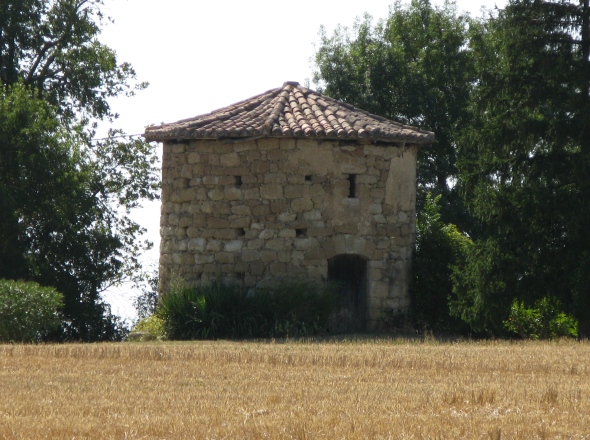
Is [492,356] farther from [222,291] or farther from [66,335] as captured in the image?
[66,335]

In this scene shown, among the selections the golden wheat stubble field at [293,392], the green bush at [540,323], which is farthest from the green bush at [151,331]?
the green bush at [540,323]

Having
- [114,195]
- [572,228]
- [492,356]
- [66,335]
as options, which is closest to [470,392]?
[492,356]

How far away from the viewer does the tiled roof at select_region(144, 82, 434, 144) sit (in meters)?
20.5

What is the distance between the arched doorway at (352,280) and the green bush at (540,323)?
292 centimetres

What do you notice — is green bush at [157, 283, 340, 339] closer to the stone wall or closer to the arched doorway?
the stone wall

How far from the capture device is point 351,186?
2111cm

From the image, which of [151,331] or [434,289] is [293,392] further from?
[434,289]

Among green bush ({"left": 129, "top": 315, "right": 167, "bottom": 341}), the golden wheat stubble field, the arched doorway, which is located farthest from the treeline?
green bush ({"left": 129, "top": 315, "right": 167, "bottom": 341})

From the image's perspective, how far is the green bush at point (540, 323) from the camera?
21406 mm

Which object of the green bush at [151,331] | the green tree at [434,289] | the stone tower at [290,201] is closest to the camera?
the green bush at [151,331]

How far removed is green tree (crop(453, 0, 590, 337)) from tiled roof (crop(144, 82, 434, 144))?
1897 millimetres

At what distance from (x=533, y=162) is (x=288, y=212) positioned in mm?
4690

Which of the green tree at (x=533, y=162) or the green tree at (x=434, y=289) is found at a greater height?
the green tree at (x=533, y=162)

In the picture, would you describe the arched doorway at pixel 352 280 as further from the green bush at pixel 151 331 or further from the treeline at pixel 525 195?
the green bush at pixel 151 331
